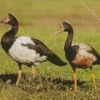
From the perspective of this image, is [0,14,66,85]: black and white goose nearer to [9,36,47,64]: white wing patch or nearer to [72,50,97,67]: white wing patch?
[9,36,47,64]: white wing patch

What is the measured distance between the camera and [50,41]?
21.1m

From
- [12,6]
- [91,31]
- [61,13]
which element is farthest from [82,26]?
[12,6]

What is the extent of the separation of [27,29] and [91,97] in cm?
1623

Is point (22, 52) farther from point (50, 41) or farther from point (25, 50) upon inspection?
point (50, 41)

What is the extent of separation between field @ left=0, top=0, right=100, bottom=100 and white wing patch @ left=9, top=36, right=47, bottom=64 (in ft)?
1.26

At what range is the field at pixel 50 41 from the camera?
31.0ft

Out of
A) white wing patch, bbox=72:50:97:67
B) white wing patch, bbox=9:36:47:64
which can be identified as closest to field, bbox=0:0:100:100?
white wing patch, bbox=9:36:47:64

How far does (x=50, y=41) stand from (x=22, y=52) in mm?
10298

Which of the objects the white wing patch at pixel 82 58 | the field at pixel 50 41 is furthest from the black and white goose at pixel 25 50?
the white wing patch at pixel 82 58

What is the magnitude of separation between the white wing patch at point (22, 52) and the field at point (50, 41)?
385 millimetres

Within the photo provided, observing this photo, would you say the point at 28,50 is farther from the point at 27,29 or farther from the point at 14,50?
the point at 27,29

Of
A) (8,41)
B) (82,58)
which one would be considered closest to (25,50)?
(8,41)

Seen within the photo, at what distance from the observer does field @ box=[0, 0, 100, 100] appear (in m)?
9.45

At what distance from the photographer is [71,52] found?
10383 millimetres
